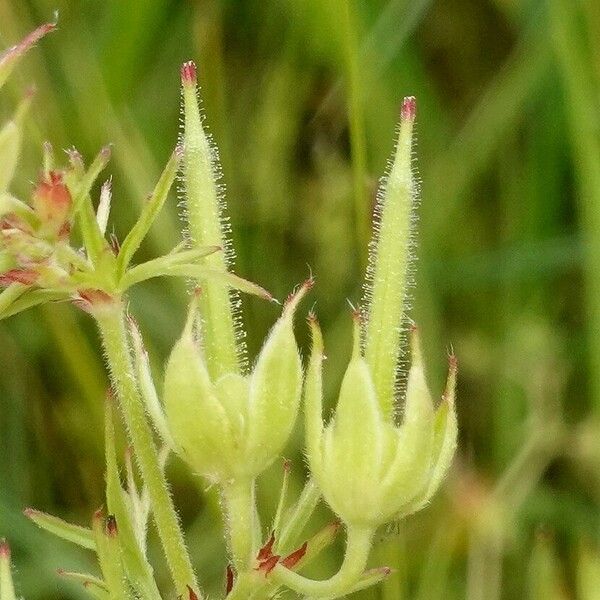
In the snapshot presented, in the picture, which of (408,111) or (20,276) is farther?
(408,111)

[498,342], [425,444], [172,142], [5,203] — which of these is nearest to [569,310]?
[498,342]

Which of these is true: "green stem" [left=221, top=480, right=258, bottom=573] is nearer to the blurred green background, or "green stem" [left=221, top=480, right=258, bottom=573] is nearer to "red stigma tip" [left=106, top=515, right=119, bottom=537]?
"red stigma tip" [left=106, top=515, right=119, bottom=537]

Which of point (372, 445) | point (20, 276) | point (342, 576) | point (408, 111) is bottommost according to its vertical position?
point (342, 576)

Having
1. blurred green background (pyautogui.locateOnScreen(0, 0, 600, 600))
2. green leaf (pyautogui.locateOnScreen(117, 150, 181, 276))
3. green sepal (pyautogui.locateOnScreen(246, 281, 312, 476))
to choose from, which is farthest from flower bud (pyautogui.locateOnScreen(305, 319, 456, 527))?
blurred green background (pyautogui.locateOnScreen(0, 0, 600, 600))

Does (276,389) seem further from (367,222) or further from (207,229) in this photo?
(367,222)

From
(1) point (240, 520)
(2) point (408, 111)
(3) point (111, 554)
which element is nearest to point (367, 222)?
(2) point (408, 111)

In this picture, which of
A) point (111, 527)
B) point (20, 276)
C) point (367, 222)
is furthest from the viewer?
point (367, 222)

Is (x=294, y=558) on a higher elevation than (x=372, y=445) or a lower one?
lower
